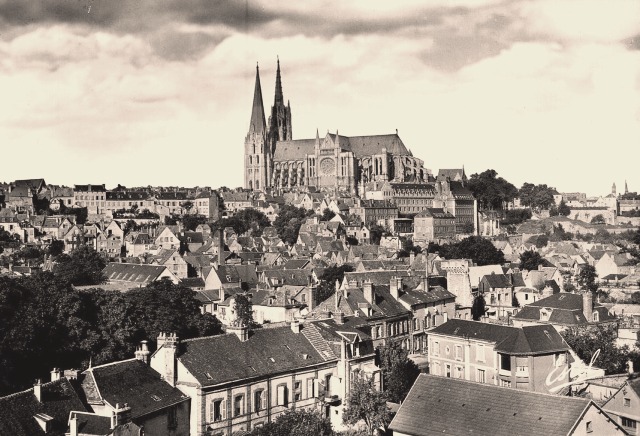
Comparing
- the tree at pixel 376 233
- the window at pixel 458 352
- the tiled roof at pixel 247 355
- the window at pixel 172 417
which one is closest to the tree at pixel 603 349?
the window at pixel 458 352

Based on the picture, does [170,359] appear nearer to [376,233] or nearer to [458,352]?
[458,352]

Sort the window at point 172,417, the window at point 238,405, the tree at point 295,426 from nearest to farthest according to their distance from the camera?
1. the tree at point 295,426
2. the window at point 172,417
3. the window at point 238,405

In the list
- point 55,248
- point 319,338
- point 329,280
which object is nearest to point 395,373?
point 319,338

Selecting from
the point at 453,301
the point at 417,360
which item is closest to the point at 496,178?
the point at 453,301

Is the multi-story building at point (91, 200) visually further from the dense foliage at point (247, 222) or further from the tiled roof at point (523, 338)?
the tiled roof at point (523, 338)

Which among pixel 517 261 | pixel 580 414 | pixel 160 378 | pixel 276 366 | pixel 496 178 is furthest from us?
pixel 496 178

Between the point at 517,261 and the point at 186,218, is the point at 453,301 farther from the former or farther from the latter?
the point at 186,218

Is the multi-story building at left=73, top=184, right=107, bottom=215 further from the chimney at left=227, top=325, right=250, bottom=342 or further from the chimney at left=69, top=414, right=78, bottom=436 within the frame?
the chimney at left=69, top=414, right=78, bottom=436
